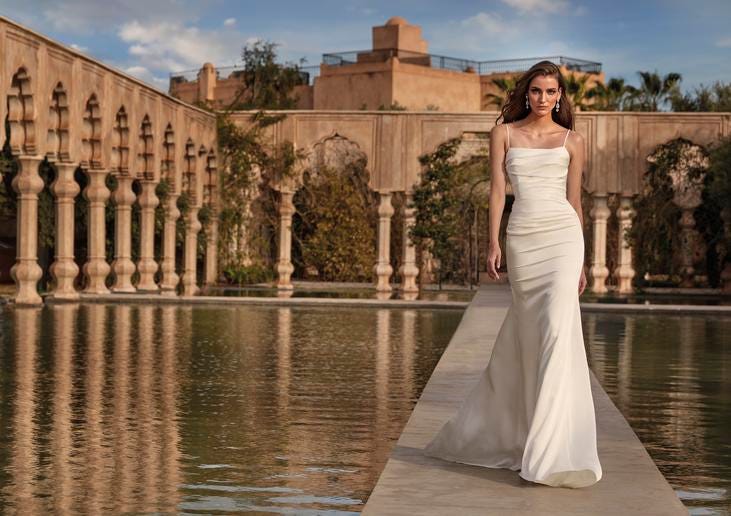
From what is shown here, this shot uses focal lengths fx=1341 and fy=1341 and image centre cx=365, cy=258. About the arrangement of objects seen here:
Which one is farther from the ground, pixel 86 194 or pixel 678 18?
pixel 678 18

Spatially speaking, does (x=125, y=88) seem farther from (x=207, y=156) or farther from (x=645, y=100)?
(x=645, y=100)

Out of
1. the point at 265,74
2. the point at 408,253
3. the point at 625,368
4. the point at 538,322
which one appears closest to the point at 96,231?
the point at 408,253

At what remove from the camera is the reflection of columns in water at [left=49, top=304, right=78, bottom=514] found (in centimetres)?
535

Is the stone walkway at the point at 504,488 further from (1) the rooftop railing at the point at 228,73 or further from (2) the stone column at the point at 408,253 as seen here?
(1) the rooftop railing at the point at 228,73

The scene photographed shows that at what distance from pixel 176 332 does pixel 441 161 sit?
41.3 feet

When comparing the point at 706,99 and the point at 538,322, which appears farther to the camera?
the point at 706,99

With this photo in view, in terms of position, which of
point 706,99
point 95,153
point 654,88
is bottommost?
point 95,153

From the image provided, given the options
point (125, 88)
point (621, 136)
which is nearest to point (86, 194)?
point (125, 88)

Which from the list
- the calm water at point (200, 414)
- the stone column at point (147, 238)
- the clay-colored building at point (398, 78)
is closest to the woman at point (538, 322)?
the calm water at point (200, 414)

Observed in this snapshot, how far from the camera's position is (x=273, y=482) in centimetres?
564

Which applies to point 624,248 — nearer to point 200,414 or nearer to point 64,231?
point 64,231

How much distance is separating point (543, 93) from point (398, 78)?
161 feet

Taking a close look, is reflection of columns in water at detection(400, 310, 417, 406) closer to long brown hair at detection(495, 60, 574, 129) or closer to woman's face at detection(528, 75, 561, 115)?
long brown hair at detection(495, 60, 574, 129)

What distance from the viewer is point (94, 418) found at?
7492 millimetres
